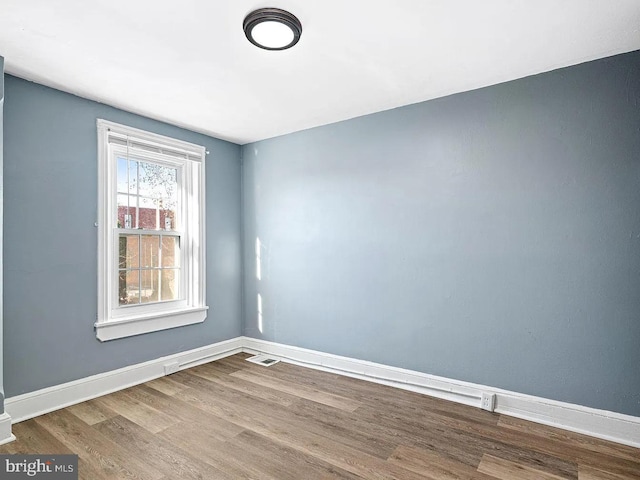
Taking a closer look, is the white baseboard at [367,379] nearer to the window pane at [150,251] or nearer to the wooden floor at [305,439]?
the wooden floor at [305,439]

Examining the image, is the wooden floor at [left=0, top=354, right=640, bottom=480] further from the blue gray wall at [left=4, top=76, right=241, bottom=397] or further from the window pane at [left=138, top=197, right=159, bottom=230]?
the window pane at [left=138, top=197, right=159, bottom=230]

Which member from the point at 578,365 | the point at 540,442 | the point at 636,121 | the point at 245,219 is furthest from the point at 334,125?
the point at 540,442

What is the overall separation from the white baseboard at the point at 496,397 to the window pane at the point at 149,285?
1.44m

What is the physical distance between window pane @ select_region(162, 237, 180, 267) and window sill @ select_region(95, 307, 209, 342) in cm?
51

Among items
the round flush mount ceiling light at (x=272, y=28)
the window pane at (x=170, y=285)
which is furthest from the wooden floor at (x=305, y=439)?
the round flush mount ceiling light at (x=272, y=28)

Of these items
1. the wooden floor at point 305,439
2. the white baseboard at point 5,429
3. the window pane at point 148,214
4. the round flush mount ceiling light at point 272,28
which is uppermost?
the round flush mount ceiling light at point 272,28

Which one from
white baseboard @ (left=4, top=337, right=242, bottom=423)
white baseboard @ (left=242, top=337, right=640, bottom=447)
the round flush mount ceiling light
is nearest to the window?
white baseboard @ (left=4, top=337, right=242, bottom=423)

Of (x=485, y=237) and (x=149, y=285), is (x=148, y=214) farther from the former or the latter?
(x=485, y=237)

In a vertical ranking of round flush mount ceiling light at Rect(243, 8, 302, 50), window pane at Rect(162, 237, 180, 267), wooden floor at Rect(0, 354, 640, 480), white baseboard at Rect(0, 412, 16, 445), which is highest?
round flush mount ceiling light at Rect(243, 8, 302, 50)

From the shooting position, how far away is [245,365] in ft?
12.7

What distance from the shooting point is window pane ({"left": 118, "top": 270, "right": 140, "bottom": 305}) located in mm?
3396

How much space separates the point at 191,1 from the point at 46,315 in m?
2.49

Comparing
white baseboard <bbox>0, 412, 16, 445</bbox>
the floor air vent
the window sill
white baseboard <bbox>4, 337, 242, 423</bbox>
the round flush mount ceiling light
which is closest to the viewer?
the round flush mount ceiling light

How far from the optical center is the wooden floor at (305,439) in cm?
205
